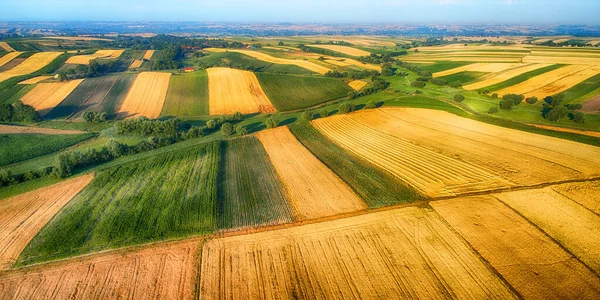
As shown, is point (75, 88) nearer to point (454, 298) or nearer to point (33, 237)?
point (33, 237)

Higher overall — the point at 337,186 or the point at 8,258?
the point at 337,186

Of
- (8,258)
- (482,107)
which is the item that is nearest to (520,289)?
(8,258)

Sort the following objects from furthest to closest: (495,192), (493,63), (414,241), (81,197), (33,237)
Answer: (493,63), (81,197), (495,192), (33,237), (414,241)

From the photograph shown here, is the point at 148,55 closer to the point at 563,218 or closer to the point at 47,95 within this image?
the point at 47,95

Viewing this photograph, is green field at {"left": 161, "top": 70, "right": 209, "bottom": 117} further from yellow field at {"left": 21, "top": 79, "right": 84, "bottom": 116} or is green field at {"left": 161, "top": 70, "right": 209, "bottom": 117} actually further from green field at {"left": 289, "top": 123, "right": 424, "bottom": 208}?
green field at {"left": 289, "top": 123, "right": 424, "bottom": 208}

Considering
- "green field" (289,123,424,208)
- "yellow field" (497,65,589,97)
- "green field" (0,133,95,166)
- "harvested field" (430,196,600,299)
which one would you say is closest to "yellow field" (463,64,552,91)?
"yellow field" (497,65,589,97)

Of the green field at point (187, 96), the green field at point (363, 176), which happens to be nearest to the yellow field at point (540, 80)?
the green field at point (363, 176)
